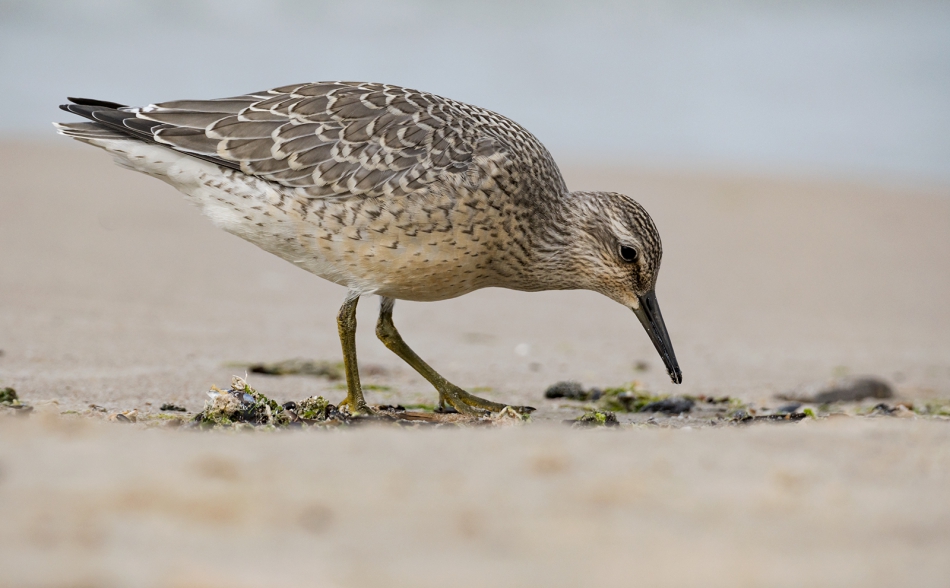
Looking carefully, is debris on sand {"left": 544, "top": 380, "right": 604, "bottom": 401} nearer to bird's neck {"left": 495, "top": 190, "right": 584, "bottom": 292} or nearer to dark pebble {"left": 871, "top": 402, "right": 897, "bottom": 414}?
bird's neck {"left": 495, "top": 190, "right": 584, "bottom": 292}

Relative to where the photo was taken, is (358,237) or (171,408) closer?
(171,408)

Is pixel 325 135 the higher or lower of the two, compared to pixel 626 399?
higher

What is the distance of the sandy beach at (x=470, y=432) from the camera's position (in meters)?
2.59

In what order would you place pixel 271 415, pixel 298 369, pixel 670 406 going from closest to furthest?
pixel 271 415, pixel 670 406, pixel 298 369

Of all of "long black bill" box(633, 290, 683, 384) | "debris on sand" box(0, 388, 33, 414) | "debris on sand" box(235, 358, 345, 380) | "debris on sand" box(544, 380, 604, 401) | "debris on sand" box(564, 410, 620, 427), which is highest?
"long black bill" box(633, 290, 683, 384)

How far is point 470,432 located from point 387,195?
2.29 metres

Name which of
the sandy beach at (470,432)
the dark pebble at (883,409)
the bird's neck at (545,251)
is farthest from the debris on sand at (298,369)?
the dark pebble at (883,409)

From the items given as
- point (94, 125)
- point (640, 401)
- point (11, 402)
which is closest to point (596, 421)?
point (640, 401)

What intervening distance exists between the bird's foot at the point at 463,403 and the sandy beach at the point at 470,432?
13.3 inches

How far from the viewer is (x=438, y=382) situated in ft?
21.4

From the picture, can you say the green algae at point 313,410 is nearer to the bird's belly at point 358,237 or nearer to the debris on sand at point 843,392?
the bird's belly at point 358,237

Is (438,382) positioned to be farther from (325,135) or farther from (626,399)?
(325,135)

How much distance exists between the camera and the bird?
18.8 feet

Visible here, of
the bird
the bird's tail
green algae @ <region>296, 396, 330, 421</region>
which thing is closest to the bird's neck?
the bird
